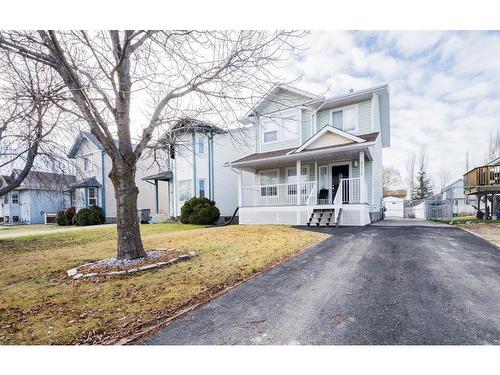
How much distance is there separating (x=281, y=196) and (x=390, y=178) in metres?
35.6

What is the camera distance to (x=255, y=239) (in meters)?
6.97

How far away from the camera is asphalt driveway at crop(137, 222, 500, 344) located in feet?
6.85

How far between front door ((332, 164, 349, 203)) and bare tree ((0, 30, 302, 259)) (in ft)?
27.3

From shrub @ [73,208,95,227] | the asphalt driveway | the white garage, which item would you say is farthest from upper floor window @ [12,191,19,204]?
the white garage

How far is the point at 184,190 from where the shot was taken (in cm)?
1623

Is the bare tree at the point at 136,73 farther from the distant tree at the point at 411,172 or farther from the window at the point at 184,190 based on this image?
the distant tree at the point at 411,172

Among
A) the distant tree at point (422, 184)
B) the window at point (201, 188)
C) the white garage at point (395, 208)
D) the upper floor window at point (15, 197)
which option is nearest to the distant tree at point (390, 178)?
the distant tree at point (422, 184)

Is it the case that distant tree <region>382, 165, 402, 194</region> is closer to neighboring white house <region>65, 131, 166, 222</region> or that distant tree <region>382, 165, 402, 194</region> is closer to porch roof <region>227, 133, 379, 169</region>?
porch roof <region>227, 133, 379, 169</region>

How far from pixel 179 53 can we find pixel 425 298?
4.60 metres

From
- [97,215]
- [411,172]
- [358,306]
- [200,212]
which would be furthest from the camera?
[411,172]

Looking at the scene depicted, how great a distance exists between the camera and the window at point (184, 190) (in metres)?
16.0

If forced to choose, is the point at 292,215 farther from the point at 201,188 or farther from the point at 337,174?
the point at 201,188

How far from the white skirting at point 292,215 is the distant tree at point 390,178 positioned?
32522 mm

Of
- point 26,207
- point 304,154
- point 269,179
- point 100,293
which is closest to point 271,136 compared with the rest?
point 269,179
